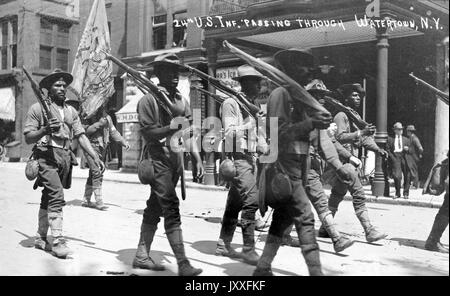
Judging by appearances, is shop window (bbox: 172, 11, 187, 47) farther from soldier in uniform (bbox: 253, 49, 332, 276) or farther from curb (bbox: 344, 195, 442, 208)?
soldier in uniform (bbox: 253, 49, 332, 276)

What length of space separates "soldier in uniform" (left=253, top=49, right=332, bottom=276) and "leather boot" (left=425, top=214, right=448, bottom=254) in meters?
1.94

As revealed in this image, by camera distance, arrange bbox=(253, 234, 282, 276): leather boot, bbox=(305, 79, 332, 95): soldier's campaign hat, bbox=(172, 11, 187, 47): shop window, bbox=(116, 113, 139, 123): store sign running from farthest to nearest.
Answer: bbox=(172, 11, 187, 47): shop window
bbox=(116, 113, 139, 123): store sign
bbox=(305, 79, 332, 95): soldier's campaign hat
bbox=(253, 234, 282, 276): leather boot

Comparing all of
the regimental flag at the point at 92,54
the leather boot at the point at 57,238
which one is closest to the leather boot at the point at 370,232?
the leather boot at the point at 57,238

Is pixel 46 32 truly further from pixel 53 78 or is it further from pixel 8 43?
pixel 53 78

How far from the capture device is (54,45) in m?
7.56

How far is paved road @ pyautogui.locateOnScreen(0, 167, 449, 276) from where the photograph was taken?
4582mm

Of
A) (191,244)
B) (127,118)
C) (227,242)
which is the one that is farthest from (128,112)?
(227,242)

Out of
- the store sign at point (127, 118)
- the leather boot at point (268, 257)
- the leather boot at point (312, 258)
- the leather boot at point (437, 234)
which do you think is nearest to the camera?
the leather boot at point (312, 258)

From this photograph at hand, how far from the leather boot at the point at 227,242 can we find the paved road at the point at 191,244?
0.37 feet

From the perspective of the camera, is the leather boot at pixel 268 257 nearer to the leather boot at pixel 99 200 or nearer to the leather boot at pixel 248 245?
the leather boot at pixel 248 245

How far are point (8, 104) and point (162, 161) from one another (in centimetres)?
512

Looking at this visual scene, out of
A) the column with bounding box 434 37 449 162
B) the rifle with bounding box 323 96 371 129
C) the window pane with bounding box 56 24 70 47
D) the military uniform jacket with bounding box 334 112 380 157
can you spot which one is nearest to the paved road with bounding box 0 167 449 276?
the column with bounding box 434 37 449 162

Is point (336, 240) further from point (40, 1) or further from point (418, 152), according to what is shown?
point (40, 1)

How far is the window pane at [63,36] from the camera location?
24.6 feet
